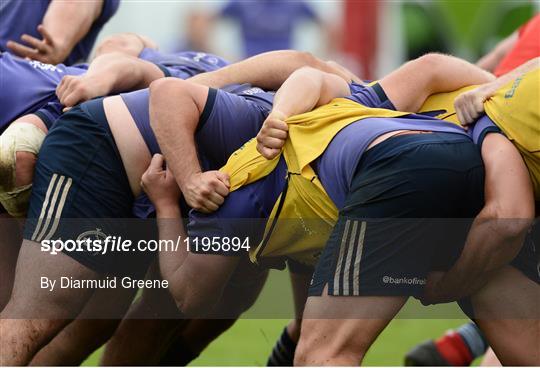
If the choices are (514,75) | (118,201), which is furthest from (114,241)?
(514,75)

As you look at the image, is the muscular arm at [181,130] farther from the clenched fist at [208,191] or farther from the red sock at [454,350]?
the red sock at [454,350]

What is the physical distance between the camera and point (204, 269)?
12.8 feet

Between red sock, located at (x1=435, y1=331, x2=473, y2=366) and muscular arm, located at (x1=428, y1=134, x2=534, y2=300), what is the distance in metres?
2.36

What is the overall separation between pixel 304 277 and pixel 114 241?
3.40ft

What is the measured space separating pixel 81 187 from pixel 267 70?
2.68 feet

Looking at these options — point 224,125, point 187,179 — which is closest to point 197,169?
point 187,179

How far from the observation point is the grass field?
536 centimetres

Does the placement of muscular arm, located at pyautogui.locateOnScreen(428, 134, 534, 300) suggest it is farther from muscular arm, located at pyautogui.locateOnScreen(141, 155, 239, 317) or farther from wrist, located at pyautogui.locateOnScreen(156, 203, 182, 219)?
wrist, located at pyautogui.locateOnScreen(156, 203, 182, 219)

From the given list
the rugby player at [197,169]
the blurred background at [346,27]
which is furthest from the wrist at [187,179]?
the blurred background at [346,27]

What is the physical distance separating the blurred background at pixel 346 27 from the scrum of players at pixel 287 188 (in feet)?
27.0

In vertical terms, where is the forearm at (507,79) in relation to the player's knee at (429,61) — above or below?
above

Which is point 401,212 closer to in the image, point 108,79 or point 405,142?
point 405,142

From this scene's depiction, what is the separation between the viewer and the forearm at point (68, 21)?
16.5ft

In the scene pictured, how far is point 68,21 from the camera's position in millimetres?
5082
